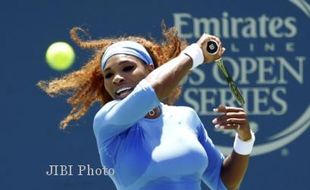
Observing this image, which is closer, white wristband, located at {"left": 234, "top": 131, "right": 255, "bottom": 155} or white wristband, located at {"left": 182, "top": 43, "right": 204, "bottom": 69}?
white wristband, located at {"left": 182, "top": 43, "right": 204, "bottom": 69}

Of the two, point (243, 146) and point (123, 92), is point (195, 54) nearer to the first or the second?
point (123, 92)

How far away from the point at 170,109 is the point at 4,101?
8.43 ft

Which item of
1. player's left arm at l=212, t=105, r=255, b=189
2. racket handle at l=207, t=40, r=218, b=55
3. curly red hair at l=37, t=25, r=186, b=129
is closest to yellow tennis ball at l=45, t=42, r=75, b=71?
curly red hair at l=37, t=25, r=186, b=129

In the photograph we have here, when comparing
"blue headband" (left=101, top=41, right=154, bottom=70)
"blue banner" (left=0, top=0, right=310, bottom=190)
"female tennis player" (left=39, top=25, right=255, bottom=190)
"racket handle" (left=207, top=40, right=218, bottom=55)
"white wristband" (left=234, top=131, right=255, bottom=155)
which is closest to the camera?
"female tennis player" (left=39, top=25, right=255, bottom=190)

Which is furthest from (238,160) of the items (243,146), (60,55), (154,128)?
(60,55)

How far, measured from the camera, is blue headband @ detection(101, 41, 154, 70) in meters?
3.47

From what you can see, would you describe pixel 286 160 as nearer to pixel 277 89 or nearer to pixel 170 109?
pixel 277 89

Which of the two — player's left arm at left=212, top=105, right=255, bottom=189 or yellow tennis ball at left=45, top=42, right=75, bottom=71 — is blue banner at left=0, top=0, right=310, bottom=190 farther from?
player's left arm at left=212, top=105, right=255, bottom=189

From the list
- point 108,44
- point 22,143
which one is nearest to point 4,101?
point 22,143

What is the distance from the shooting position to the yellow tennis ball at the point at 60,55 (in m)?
5.47

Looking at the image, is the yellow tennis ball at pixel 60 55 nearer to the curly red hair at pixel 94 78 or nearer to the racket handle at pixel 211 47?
the curly red hair at pixel 94 78

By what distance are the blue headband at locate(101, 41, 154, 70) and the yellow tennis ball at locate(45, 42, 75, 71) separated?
76.4 inches

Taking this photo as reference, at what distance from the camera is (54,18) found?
19.5 ft

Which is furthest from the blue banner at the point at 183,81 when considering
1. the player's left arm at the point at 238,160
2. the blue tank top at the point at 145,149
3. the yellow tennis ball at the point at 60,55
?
the blue tank top at the point at 145,149
